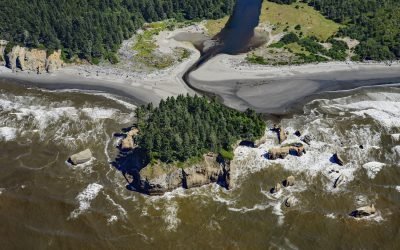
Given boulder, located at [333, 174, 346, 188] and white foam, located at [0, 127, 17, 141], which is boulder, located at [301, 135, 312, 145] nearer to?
boulder, located at [333, 174, 346, 188]

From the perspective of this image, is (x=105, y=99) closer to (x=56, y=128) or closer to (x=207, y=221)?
(x=56, y=128)

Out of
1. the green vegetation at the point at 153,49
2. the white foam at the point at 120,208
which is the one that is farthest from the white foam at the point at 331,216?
the green vegetation at the point at 153,49

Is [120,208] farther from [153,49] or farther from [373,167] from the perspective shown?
[153,49]

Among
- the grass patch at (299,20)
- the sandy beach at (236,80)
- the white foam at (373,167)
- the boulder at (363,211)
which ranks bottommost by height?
the boulder at (363,211)

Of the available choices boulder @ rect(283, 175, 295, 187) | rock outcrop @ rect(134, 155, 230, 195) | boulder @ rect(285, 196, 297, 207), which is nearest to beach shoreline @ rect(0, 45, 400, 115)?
boulder @ rect(283, 175, 295, 187)

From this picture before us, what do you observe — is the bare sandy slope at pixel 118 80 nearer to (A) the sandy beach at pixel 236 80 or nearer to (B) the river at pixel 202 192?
(A) the sandy beach at pixel 236 80

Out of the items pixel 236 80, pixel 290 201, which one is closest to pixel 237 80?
pixel 236 80

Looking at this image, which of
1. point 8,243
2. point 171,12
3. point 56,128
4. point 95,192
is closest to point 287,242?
point 95,192
